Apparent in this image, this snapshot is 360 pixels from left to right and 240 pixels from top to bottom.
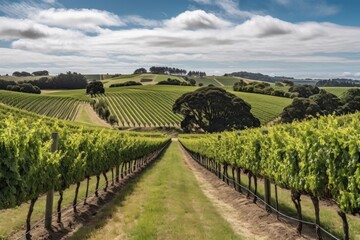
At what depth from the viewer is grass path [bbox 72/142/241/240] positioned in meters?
12.5

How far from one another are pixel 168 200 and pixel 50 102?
125 m

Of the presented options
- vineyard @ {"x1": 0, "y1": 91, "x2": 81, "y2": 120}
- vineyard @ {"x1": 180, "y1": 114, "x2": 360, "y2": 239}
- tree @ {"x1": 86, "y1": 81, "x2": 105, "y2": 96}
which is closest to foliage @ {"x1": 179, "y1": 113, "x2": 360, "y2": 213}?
vineyard @ {"x1": 180, "y1": 114, "x2": 360, "y2": 239}

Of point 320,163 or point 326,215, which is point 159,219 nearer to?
point 320,163

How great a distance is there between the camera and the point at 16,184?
953 centimetres

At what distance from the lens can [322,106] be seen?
10138cm

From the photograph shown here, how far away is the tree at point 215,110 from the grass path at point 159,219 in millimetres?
77847

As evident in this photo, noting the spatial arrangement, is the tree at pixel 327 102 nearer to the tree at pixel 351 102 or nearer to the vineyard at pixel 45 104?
the tree at pixel 351 102

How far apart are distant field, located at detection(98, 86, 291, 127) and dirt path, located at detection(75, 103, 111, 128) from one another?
22.9 ft

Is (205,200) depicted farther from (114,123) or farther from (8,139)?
(114,123)

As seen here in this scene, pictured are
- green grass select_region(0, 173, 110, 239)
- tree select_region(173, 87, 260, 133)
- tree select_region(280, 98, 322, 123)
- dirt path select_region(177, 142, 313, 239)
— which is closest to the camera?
green grass select_region(0, 173, 110, 239)

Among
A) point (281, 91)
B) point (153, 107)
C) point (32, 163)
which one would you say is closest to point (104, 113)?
point (153, 107)

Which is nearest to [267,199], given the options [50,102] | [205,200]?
[205,200]

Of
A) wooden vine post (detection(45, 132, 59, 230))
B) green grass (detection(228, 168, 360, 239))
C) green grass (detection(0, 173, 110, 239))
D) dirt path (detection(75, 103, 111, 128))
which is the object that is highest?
wooden vine post (detection(45, 132, 59, 230))

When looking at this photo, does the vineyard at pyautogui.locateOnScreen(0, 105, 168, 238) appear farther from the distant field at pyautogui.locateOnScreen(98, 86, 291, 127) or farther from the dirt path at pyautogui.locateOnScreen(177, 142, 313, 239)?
the distant field at pyautogui.locateOnScreen(98, 86, 291, 127)
